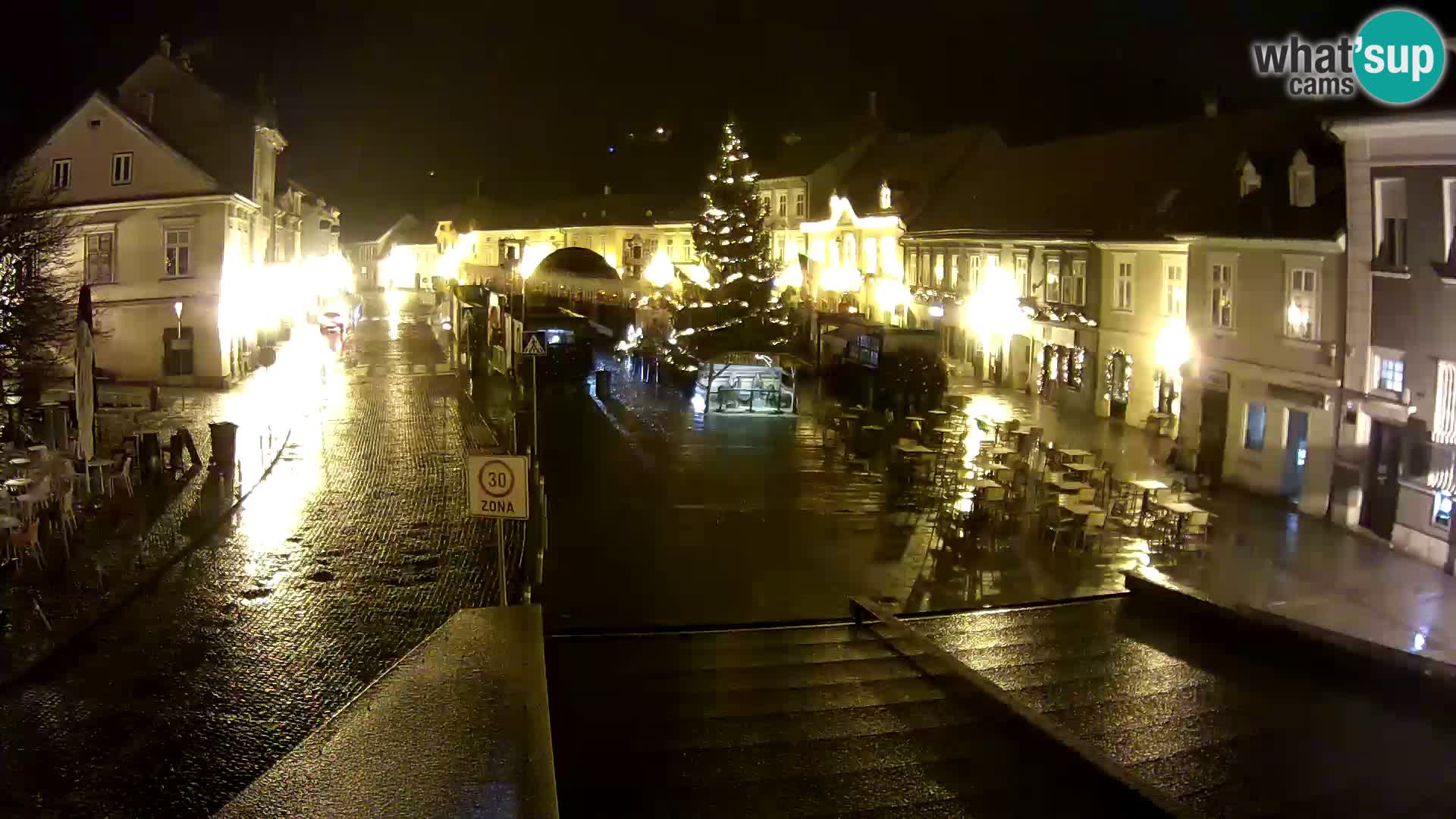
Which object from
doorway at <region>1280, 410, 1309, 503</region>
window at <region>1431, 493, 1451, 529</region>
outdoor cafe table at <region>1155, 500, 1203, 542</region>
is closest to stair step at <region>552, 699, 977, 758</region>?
outdoor cafe table at <region>1155, 500, 1203, 542</region>

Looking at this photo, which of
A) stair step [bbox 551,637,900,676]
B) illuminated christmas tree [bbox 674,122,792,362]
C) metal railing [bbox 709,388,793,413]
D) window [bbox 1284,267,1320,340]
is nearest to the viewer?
stair step [bbox 551,637,900,676]

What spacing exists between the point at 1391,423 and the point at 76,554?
19.8m

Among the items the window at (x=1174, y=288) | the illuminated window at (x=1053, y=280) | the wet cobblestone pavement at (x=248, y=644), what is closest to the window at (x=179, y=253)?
the wet cobblestone pavement at (x=248, y=644)

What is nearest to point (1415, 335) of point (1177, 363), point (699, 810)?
point (1177, 363)

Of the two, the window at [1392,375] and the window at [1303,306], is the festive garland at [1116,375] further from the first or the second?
the window at [1392,375]

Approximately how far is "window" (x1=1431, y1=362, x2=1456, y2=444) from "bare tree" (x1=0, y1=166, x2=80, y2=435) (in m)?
22.3

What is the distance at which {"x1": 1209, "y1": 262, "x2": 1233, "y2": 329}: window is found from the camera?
80.9 ft

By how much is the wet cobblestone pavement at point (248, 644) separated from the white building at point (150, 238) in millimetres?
15678

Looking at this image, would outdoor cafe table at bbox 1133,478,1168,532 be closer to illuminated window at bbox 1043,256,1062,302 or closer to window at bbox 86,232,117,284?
illuminated window at bbox 1043,256,1062,302

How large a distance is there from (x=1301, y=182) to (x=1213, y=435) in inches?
219

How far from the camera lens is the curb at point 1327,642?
9219 millimetres

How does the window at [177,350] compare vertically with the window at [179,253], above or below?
below

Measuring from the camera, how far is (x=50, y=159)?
3444 centimetres

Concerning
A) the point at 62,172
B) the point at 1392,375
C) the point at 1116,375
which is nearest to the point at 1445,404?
the point at 1392,375
